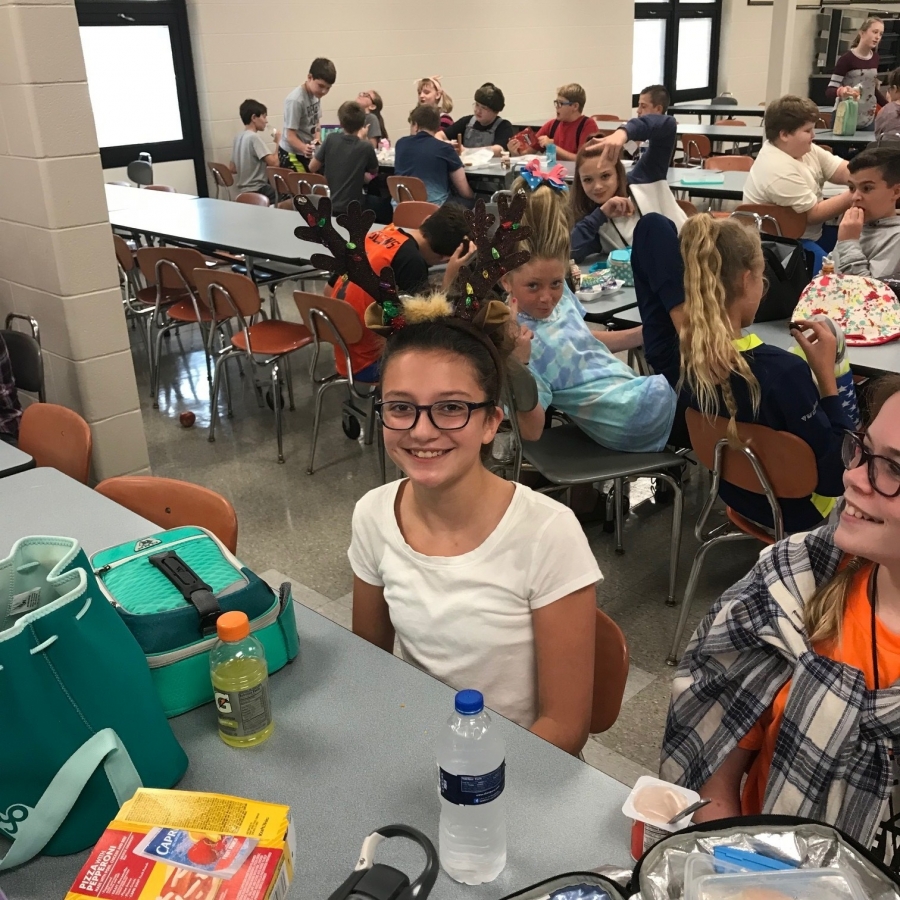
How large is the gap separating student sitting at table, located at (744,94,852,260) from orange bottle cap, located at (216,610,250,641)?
3.91 meters

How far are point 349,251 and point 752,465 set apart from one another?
1.23m

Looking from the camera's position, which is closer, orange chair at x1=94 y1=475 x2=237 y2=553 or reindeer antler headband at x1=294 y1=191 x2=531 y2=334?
reindeer antler headband at x1=294 y1=191 x2=531 y2=334

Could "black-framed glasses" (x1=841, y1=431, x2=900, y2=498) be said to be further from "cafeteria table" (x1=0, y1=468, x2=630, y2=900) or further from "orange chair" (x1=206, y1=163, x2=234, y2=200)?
"orange chair" (x1=206, y1=163, x2=234, y2=200)

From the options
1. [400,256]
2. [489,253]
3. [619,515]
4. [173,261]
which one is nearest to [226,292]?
[173,261]

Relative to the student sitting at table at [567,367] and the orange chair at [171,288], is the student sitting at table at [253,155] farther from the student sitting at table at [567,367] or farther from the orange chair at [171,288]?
the student sitting at table at [567,367]

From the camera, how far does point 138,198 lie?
6.01 meters

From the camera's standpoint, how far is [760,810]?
133 cm

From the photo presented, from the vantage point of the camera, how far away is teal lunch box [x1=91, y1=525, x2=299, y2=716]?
1300 millimetres

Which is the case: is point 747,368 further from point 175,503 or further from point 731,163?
point 731,163

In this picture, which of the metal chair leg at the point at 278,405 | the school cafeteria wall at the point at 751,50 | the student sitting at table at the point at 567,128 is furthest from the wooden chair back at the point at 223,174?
the school cafeteria wall at the point at 751,50

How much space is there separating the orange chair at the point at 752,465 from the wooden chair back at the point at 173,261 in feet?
8.87

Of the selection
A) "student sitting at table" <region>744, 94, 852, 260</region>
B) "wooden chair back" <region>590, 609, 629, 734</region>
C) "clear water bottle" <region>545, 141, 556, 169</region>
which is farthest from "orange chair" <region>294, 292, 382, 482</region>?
"clear water bottle" <region>545, 141, 556, 169</region>

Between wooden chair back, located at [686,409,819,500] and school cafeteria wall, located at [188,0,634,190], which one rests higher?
school cafeteria wall, located at [188,0,634,190]

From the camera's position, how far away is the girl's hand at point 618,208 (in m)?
3.77
